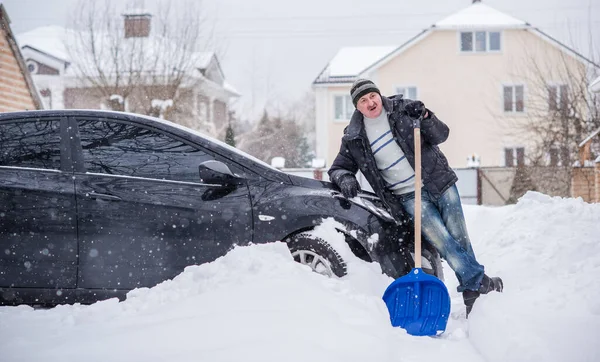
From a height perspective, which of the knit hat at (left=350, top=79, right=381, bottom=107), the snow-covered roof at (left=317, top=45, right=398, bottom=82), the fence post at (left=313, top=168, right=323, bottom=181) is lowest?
the fence post at (left=313, top=168, right=323, bottom=181)

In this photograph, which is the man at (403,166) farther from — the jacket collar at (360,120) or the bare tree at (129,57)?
the bare tree at (129,57)

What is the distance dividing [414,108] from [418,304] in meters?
1.32

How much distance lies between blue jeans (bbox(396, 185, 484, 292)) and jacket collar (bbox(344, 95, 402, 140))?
0.57 meters

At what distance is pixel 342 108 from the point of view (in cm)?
2848

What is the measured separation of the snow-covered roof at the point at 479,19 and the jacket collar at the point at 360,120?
76.4 ft

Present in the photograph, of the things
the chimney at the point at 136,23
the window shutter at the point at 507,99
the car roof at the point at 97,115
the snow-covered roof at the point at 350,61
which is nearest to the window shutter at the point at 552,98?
the window shutter at the point at 507,99

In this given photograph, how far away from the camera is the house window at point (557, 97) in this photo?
54.0ft

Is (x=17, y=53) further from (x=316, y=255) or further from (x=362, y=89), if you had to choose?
(x=316, y=255)

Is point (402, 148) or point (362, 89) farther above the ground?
point (362, 89)

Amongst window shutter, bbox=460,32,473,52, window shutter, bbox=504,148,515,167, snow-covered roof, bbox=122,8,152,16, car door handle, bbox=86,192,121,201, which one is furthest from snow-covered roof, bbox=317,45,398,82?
car door handle, bbox=86,192,121,201

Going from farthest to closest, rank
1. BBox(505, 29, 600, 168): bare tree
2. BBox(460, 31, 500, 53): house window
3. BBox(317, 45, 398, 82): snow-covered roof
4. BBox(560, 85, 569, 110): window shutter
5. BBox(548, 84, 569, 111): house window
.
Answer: BBox(317, 45, 398, 82): snow-covered roof < BBox(460, 31, 500, 53): house window < BBox(548, 84, 569, 111): house window < BBox(560, 85, 569, 110): window shutter < BBox(505, 29, 600, 168): bare tree

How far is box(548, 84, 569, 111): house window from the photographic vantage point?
1645 centimetres

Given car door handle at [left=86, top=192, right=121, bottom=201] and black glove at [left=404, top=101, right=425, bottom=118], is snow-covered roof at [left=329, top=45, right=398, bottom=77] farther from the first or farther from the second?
car door handle at [left=86, top=192, right=121, bottom=201]

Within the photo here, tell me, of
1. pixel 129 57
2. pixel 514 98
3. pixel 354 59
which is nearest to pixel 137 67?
pixel 129 57
